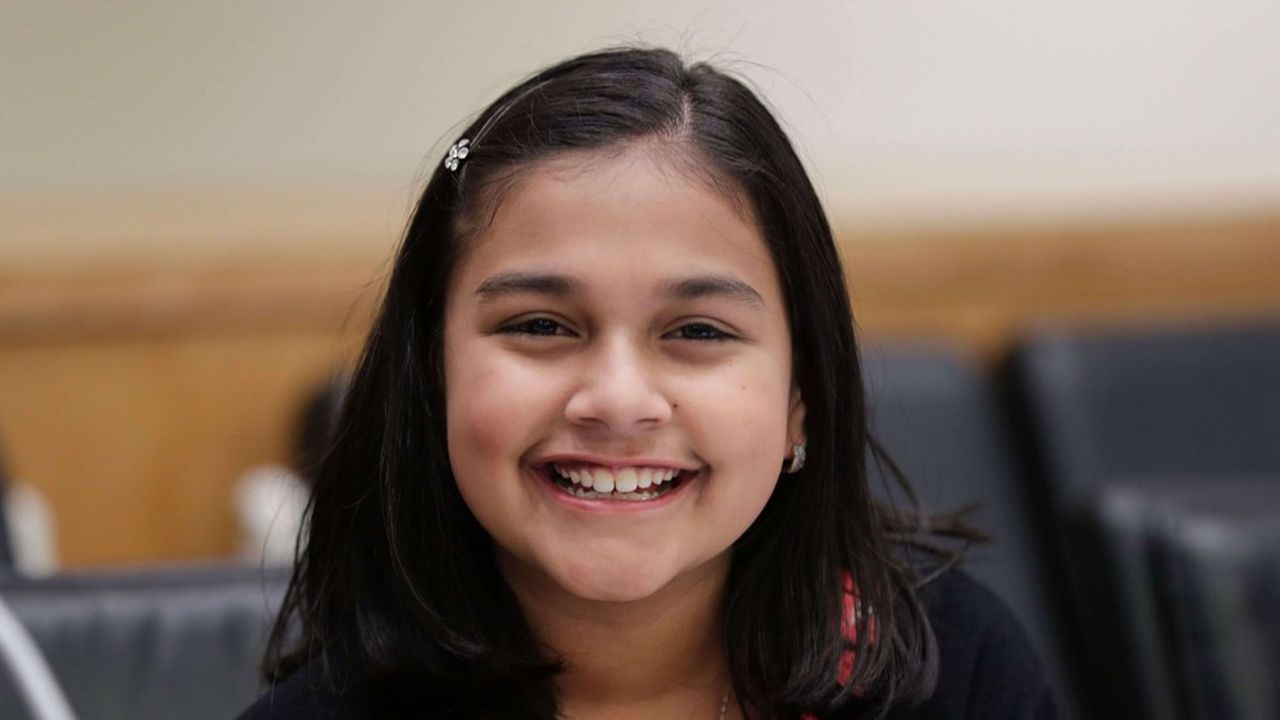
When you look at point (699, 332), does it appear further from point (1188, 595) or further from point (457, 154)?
point (1188, 595)

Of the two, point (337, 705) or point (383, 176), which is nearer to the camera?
point (337, 705)

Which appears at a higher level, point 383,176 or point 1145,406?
point 383,176

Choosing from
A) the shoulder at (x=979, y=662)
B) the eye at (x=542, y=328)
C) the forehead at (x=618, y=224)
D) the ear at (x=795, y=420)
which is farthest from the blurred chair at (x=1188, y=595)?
the eye at (x=542, y=328)

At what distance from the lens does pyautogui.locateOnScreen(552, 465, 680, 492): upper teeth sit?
1084 mm

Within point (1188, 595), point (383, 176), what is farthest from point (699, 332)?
point (383, 176)

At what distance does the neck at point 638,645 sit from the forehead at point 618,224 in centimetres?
23

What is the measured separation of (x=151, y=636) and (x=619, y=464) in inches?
23.6

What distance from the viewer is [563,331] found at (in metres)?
1.08

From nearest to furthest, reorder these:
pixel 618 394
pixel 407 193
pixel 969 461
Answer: pixel 618 394, pixel 969 461, pixel 407 193

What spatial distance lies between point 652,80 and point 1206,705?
787 millimetres

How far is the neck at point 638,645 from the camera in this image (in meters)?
1.19

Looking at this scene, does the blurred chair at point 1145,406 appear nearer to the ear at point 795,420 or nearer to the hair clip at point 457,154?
the ear at point 795,420

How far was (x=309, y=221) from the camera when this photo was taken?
236 centimetres

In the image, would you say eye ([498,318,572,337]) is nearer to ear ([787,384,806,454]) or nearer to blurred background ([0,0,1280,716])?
ear ([787,384,806,454])
